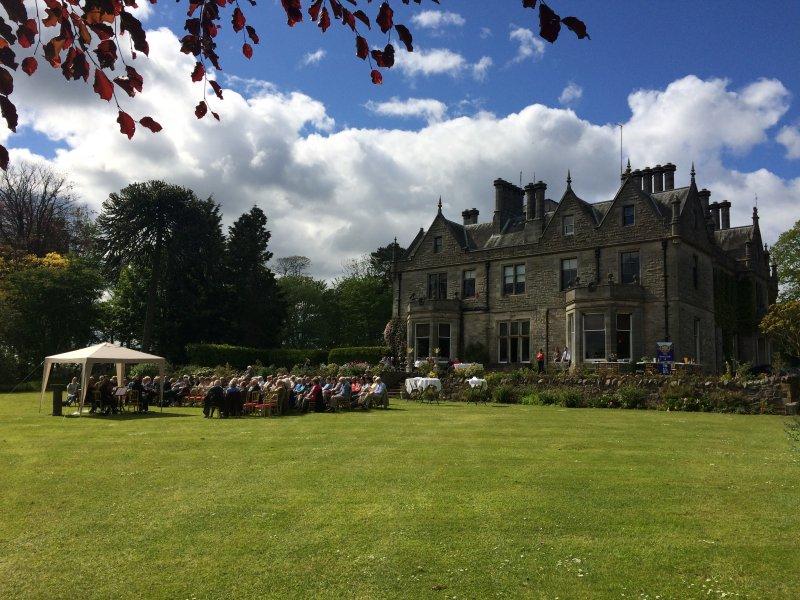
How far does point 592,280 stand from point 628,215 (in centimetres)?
374

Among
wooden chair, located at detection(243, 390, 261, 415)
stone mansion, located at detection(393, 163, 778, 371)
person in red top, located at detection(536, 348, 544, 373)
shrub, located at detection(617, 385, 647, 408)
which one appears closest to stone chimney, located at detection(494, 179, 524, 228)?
stone mansion, located at detection(393, 163, 778, 371)

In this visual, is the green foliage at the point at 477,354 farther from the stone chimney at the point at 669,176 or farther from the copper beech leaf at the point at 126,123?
the copper beech leaf at the point at 126,123

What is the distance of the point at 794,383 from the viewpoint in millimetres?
20938

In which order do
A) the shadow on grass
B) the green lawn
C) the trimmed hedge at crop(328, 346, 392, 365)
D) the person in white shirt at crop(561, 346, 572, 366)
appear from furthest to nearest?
the trimmed hedge at crop(328, 346, 392, 365) → the person in white shirt at crop(561, 346, 572, 366) → the shadow on grass → the green lawn

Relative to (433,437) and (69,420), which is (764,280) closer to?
(433,437)

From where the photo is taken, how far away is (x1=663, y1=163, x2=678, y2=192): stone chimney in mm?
37719

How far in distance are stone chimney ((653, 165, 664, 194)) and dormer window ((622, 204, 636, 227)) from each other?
499 cm

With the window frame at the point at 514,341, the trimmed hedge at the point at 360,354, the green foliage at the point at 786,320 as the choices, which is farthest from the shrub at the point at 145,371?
the green foliage at the point at 786,320

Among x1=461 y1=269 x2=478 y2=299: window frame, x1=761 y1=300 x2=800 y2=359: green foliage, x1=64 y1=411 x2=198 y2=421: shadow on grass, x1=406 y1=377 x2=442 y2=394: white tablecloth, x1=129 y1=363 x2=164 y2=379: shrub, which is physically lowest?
x1=64 y1=411 x2=198 y2=421: shadow on grass

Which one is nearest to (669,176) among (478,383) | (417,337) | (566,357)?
(566,357)

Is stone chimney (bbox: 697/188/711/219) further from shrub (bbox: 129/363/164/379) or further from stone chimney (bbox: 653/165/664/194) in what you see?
shrub (bbox: 129/363/164/379)

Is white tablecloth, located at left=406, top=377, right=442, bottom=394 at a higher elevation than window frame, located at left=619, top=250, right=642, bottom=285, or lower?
lower

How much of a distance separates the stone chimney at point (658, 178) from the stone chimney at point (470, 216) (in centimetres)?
1203

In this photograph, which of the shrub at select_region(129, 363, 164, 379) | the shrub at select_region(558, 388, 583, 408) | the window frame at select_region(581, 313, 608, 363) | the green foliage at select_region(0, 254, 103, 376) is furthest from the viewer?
the green foliage at select_region(0, 254, 103, 376)
